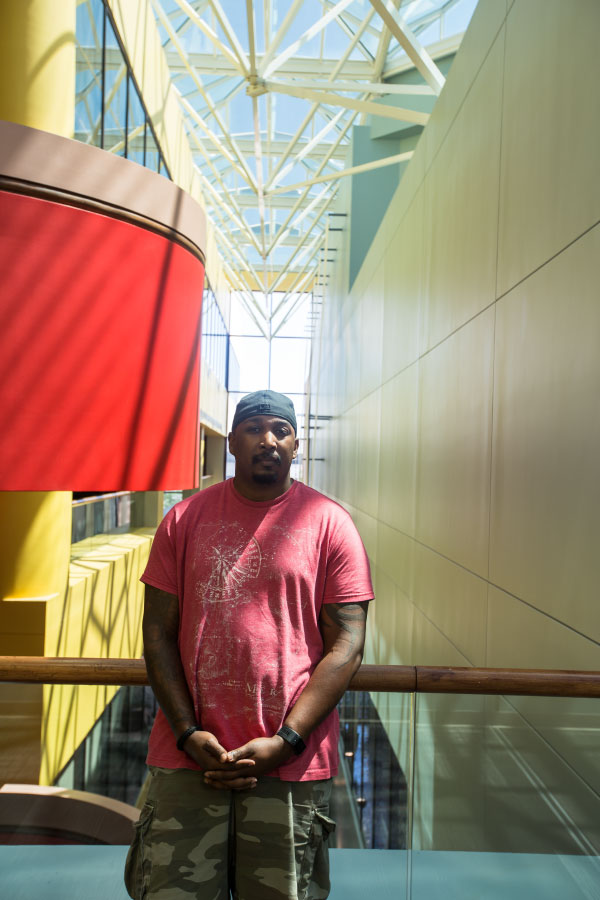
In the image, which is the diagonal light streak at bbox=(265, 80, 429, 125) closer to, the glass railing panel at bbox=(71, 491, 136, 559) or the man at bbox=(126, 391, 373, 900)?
the glass railing panel at bbox=(71, 491, 136, 559)

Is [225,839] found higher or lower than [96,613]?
higher

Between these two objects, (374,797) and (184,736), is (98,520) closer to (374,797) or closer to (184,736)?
(374,797)

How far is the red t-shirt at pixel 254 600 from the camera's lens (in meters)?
2.30

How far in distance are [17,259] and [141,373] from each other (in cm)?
109

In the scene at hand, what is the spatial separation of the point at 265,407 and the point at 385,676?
119cm

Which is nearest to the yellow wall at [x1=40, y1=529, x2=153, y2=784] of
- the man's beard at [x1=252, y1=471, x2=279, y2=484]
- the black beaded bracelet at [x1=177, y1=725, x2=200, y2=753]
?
the black beaded bracelet at [x1=177, y1=725, x2=200, y2=753]

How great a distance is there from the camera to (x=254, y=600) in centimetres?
236

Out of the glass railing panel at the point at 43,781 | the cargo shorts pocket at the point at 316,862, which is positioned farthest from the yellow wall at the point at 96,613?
the cargo shorts pocket at the point at 316,862

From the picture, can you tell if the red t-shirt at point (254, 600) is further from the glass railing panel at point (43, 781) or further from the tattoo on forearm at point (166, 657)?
the glass railing panel at point (43, 781)

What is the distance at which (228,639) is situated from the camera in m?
2.33

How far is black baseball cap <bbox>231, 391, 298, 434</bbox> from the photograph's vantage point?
2.58 meters

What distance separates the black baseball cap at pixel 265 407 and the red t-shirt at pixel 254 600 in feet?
0.98

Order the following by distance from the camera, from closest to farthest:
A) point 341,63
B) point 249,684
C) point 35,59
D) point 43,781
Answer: point 249,684 < point 43,781 < point 35,59 < point 341,63

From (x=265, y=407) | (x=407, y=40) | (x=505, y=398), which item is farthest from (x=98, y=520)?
(x=265, y=407)
